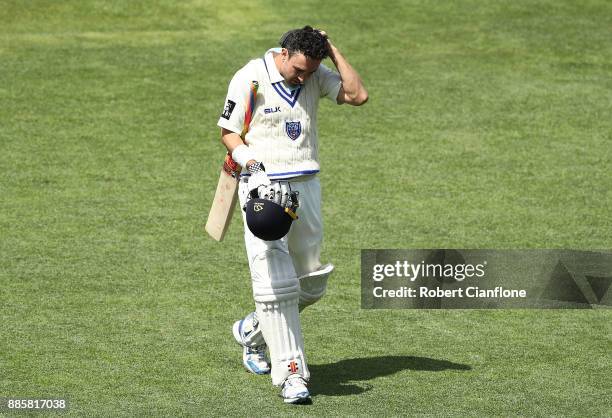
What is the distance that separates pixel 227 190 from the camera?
883 cm

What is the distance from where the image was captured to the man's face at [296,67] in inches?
326

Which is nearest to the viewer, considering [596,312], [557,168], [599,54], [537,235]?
[596,312]

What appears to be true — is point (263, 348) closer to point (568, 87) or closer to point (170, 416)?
point (170, 416)

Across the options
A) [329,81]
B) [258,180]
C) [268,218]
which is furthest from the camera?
[329,81]

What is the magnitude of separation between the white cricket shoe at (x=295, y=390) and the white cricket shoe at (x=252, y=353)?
0.65 meters

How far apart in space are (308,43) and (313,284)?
1647 mm

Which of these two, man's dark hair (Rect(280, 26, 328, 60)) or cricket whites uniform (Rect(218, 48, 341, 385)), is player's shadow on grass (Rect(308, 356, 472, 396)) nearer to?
cricket whites uniform (Rect(218, 48, 341, 385))

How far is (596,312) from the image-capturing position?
10391 millimetres

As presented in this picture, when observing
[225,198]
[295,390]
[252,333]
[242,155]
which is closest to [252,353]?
[252,333]

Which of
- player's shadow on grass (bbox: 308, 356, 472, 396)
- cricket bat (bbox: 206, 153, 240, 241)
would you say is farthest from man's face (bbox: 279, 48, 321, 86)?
player's shadow on grass (bbox: 308, 356, 472, 396)

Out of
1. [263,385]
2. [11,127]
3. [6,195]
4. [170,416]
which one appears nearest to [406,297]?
[263,385]

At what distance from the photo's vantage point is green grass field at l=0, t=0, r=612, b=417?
28.8ft

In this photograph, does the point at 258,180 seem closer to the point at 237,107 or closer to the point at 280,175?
the point at 280,175

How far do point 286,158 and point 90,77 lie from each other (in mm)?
8346
